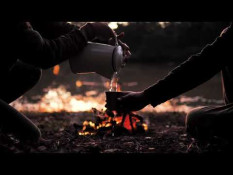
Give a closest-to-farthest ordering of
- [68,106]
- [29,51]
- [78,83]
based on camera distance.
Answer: [29,51] → [68,106] → [78,83]

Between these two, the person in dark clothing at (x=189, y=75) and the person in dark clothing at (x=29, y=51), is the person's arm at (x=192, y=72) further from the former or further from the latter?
the person in dark clothing at (x=29, y=51)

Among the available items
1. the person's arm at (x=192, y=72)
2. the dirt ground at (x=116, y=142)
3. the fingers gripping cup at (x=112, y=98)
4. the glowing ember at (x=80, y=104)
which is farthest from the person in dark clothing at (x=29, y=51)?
the glowing ember at (x=80, y=104)

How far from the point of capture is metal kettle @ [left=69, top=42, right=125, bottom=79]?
9.78ft

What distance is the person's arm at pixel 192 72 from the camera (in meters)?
2.32

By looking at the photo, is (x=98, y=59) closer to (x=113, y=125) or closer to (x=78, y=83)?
(x=113, y=125)

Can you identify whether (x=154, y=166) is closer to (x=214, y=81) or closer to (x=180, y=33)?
(x=214, y=81)

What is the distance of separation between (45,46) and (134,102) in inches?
35.1

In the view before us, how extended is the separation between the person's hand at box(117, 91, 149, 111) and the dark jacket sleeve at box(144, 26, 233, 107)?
4 cm

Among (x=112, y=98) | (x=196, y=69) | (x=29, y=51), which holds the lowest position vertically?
(x=112, y=98)

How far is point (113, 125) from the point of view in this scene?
11.4 feet

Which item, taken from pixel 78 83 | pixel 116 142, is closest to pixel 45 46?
pixel 116 142

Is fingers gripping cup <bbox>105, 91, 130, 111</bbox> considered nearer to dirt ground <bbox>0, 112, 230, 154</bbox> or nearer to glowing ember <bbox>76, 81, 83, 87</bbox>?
dirt ground <bbox>0, 112, 230, 154</bbox>

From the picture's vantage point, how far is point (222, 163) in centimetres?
219

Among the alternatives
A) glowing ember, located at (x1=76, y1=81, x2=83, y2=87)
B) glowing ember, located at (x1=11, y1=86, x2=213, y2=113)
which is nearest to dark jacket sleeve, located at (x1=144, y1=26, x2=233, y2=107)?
glowing ember, located at (x1=11, y1=86, x2=213, y2=113)
